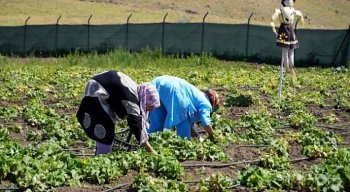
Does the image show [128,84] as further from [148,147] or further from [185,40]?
[185,40]

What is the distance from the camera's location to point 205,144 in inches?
329

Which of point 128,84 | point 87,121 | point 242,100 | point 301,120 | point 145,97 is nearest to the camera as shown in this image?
point 128,84

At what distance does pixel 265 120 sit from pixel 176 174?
4.74 m

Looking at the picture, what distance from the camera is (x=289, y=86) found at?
1670 cm

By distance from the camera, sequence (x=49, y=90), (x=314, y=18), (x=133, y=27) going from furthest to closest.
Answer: (x=314, y=18) → (x=133, y=27) → (x=49, y=90)

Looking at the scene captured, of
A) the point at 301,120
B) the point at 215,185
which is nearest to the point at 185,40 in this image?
the point at 301,120

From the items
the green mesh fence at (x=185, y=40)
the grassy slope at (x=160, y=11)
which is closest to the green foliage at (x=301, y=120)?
the green mesh fence at (x=185, y=40)

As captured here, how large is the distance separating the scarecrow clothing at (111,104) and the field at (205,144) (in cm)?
29

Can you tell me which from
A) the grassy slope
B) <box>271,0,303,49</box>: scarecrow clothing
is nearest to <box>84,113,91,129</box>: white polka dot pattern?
<box>271,0,303,49</box>: scarecrow clothing

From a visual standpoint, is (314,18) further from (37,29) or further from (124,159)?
(124,159)

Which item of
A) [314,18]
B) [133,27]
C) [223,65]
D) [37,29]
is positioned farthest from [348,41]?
→ [314,18]

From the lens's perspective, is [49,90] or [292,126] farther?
[49,90]

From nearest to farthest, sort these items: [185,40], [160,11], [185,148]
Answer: [185,148] → [185,40] → [160,11]

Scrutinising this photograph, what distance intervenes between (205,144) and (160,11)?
1749 inches
